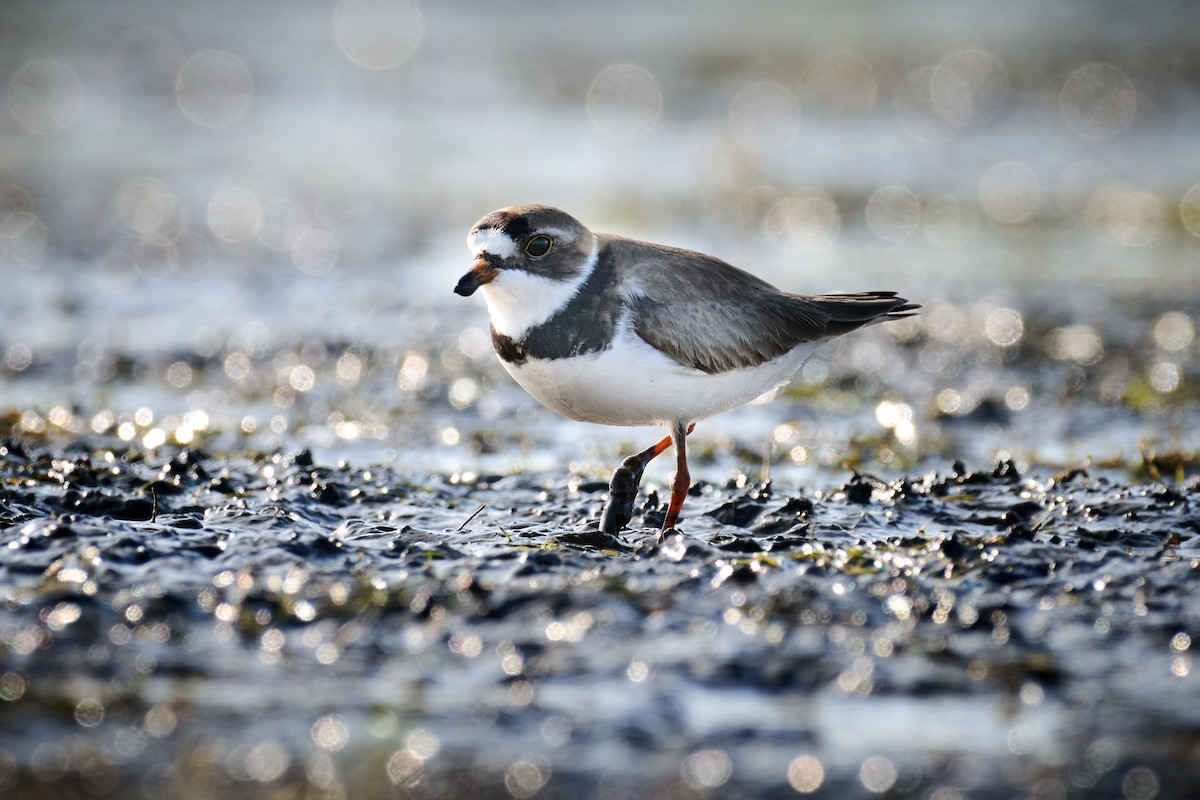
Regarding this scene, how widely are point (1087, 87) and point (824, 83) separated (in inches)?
174

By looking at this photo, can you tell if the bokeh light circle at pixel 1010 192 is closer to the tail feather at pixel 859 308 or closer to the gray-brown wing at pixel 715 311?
the tail feather at pixel 859 308

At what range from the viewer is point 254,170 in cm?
1794

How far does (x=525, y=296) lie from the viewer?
6.18 metres

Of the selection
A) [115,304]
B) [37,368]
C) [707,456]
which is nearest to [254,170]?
[115,304]

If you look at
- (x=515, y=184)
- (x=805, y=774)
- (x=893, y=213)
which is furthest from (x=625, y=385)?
(x=515, y=184)

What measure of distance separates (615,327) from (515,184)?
1092 centimetres

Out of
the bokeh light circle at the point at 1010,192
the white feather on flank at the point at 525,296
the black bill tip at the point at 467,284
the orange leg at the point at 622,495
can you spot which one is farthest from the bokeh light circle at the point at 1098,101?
the black bill tip at the point at 467,284

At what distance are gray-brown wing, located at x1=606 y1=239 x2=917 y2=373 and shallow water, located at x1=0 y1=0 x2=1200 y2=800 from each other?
80 cm

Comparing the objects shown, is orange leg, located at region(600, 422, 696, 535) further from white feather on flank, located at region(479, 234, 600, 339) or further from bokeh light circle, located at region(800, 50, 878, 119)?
bokeh light circle, located at region(800, 50, 878, 119)

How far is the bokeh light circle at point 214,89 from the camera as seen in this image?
21344 millimetres

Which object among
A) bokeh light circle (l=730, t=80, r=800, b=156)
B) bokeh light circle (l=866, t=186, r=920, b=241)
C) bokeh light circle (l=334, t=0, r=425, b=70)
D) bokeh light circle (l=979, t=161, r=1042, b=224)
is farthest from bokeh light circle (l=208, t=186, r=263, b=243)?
bokeh light circle (l=334, t=0, r=425, b=70)

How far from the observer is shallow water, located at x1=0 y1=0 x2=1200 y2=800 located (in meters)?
4.35

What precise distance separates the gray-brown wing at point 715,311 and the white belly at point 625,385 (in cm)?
7

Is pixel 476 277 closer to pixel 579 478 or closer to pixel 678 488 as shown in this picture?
pixel 678 488
